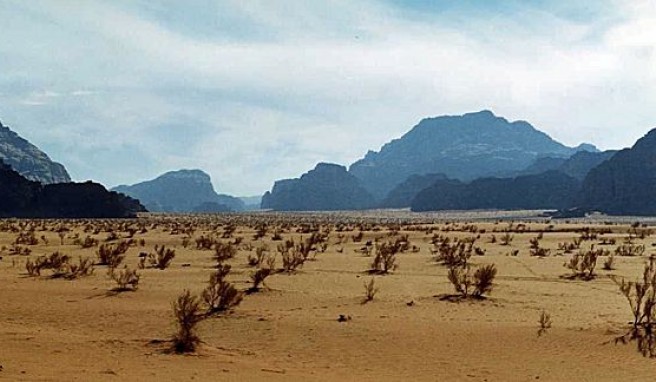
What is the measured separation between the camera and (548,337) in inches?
437

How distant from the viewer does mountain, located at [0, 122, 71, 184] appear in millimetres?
176125

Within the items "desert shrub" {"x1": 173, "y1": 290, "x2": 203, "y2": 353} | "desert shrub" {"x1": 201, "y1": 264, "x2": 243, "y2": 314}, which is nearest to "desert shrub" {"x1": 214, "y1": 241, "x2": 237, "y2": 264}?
"desert shrub" {"x1": 201, "y1": 264, "x2": 243, "y2": 314}

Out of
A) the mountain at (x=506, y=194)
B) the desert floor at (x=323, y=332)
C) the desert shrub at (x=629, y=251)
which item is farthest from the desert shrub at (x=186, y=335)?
the mountain at (x=506, y=194)

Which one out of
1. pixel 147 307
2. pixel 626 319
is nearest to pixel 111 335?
pixel 147 307

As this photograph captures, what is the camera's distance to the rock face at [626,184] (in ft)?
413

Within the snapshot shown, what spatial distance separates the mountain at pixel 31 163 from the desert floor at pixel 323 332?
171 meters

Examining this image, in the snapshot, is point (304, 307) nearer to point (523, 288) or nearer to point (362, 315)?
point (362, 315)

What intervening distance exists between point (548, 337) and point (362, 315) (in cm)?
350

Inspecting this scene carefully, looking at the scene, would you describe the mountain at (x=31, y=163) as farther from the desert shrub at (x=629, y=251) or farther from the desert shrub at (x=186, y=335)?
the desert shrub at (x=186, y=335)

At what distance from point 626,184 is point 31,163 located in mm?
151677

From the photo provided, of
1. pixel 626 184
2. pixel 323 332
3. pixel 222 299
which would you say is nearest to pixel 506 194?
pixel 626 184

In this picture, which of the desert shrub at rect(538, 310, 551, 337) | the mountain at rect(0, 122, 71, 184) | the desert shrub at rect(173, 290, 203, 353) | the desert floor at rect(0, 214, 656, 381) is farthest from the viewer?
the mountain at rect(0, 122, 71, 184)

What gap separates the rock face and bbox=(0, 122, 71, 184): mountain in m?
134

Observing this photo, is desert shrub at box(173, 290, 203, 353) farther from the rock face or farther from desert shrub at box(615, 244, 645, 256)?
the rock face
